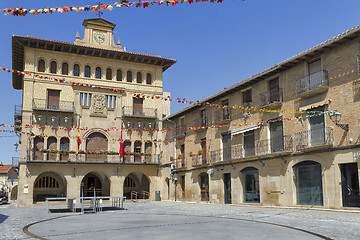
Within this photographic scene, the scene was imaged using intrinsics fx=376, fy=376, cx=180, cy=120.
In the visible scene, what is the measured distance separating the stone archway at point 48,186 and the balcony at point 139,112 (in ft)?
27.5

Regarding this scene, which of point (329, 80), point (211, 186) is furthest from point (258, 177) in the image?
point (329, 80)

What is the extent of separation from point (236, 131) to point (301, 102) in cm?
630

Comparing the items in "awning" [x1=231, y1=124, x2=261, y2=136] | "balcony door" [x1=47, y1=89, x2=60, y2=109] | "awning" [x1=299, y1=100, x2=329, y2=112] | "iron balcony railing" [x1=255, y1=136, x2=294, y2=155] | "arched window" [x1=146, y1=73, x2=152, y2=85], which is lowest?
"iron balcony railing" [x1=255, y1=136, x2=294, y2=155]

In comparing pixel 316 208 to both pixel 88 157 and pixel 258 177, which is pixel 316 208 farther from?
pixel 88 157

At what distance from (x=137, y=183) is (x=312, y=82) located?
22.8m

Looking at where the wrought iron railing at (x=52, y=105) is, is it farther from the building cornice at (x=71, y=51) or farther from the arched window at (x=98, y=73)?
the building cornice at (x=71, y=51)

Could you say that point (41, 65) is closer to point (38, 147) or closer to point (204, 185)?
Answer: point (38, 147)

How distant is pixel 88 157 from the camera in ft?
108

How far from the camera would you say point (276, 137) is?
2314 cm

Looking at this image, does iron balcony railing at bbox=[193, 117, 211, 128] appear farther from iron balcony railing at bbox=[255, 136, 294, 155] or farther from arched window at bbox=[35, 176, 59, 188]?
arched window at bbox=[35, 176, 59, 188]

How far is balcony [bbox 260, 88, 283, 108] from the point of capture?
22920mm

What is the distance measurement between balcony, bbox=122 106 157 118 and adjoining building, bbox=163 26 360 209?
5.05 meters

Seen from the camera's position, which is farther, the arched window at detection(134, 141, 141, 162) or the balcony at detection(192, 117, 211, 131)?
the arched window at detection(134, 141, 141, 162)

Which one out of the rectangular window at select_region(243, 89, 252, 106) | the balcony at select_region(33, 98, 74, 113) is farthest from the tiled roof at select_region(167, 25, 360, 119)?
the balcony at select_region(33, 98, 74, 113)
